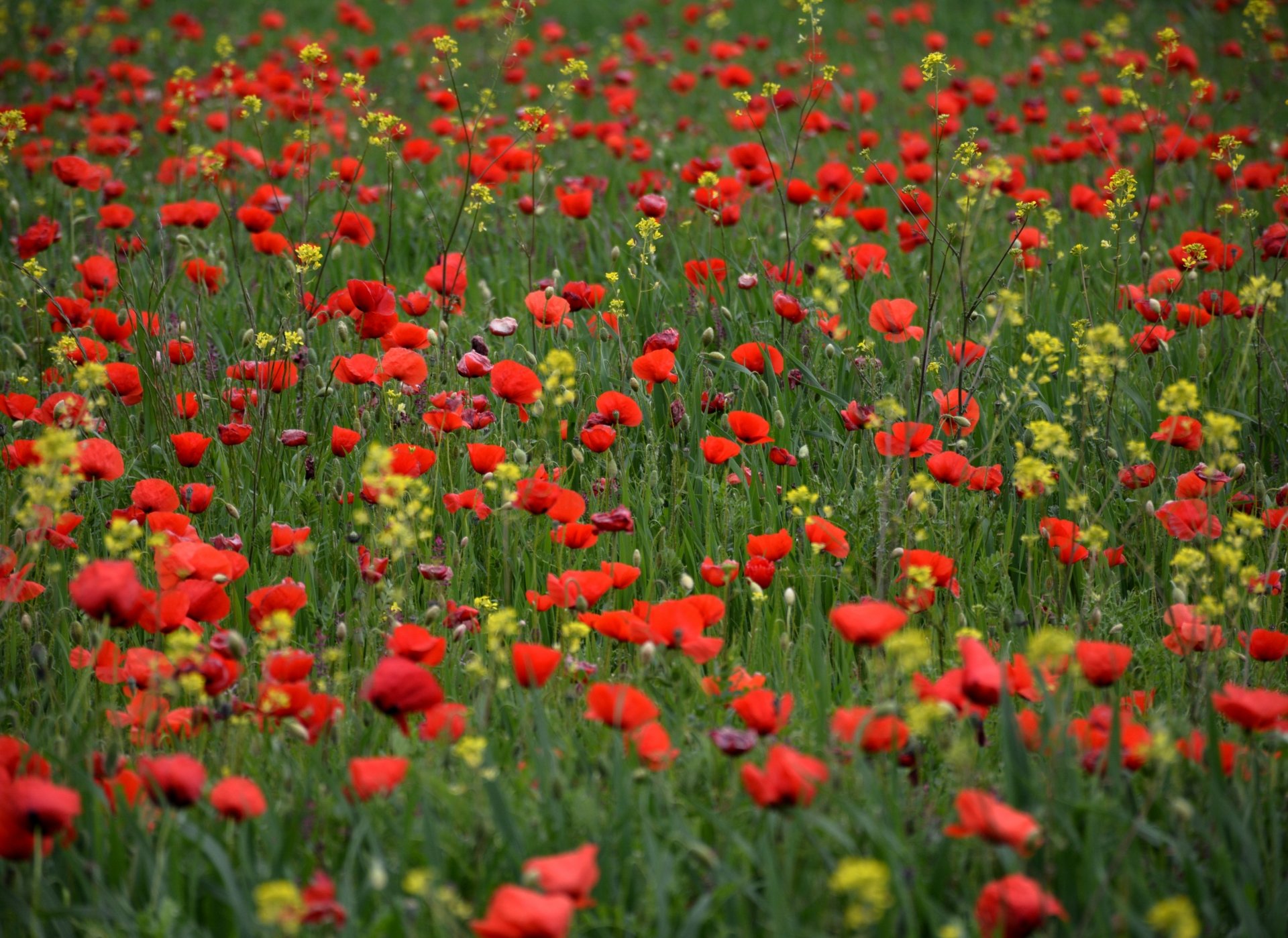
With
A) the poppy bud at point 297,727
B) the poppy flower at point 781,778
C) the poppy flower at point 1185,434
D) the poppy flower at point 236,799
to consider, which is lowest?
the poppy bud at point 297,727

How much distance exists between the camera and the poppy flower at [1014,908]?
1.45 meters

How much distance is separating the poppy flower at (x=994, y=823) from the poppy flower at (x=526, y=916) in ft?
1.79

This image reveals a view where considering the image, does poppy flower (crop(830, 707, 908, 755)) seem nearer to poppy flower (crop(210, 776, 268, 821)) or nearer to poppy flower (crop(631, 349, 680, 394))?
poppy flower (crop(210, 776, 268, 821))

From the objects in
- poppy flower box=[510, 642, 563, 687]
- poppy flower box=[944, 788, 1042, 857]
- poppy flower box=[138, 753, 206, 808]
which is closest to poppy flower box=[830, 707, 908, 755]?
poppy flower box=[944, 788, 1042, 857]

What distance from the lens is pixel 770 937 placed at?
1.58 m

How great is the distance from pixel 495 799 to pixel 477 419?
1417mm

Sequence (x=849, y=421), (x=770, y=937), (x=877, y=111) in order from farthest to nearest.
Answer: (x=877, y=111), (x=849, y=421), (x=770, y=937)

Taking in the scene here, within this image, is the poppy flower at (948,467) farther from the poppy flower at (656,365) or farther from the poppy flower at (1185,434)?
the poppy flower at (656,365)

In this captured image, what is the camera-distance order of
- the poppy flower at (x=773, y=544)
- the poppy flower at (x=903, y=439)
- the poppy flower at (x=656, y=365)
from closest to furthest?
the poppy flower at (x=773, y=544)
the poppy flower at (x=903, y=439)
the poppy flower at (x=656, y=365)

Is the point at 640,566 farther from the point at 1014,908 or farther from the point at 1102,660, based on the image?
the point at 1014,908

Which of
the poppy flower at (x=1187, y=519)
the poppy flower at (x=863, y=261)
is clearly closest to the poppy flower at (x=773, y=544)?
the poppy flower at (x=1187, y=519)

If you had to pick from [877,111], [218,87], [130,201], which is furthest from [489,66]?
[218,87]

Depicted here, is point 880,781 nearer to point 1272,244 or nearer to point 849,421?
point 849,421

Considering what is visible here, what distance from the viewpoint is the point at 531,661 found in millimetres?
1853
